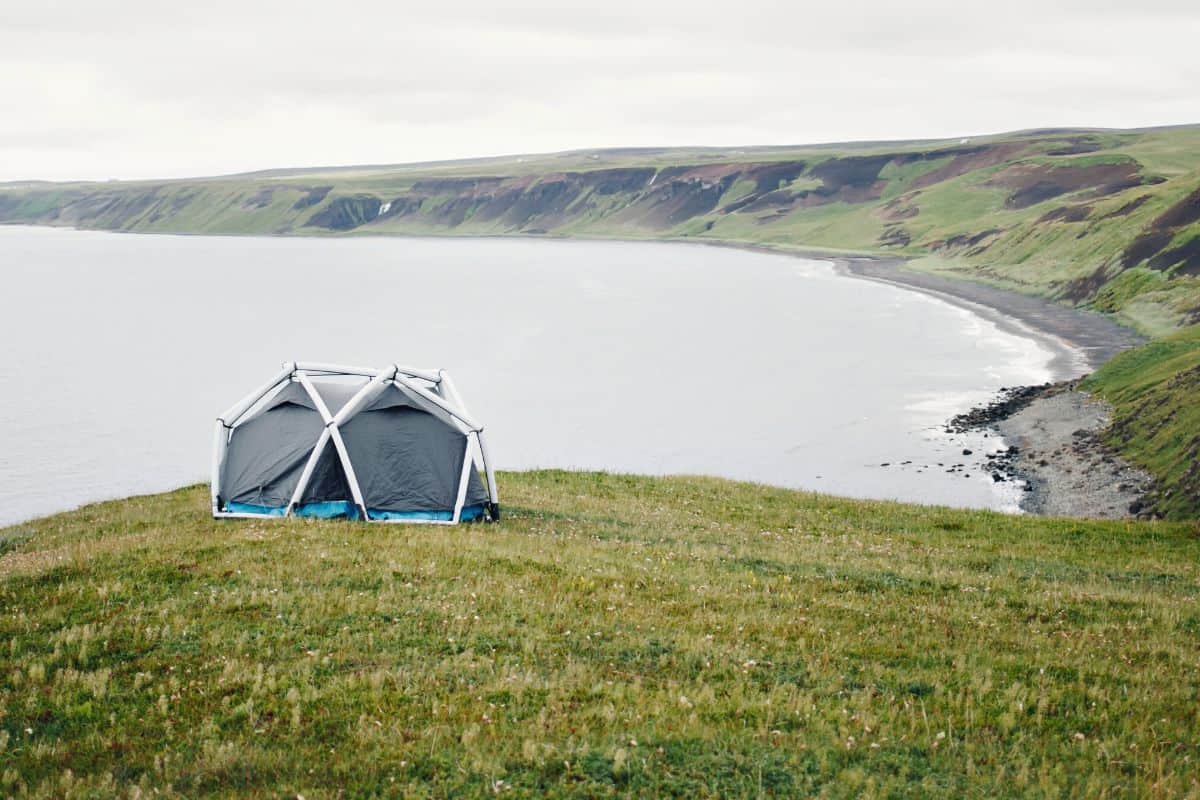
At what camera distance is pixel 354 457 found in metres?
24.1

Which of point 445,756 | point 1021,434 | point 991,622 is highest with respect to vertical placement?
point 445,756

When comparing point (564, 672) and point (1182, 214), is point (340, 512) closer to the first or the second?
point (564, 672)

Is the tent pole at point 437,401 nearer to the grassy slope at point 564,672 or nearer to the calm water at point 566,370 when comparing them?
the grassy slope at point 564,672

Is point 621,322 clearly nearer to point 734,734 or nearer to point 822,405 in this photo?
point 822,405

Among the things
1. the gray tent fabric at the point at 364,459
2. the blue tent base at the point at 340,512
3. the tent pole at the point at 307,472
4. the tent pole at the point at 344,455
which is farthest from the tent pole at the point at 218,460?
the tent pole at the point at 344,455

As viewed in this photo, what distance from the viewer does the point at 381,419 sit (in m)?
24.7

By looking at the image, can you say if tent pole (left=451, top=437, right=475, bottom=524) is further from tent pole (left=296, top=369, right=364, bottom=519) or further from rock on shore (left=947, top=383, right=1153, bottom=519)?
rock on shore (left=947, top=383, right=1153, bottom=519)

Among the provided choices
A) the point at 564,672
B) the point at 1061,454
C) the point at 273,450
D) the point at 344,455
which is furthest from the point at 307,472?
the point at 1061,454

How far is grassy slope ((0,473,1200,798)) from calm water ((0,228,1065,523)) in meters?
30.2

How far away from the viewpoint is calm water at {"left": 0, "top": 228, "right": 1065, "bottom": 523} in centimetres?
5428

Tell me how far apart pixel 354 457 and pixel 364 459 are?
0.25 metres

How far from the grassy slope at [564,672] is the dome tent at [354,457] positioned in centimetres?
313

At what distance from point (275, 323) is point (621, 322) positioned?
1562 inches

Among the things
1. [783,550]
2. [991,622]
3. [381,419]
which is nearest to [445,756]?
[991,622]
